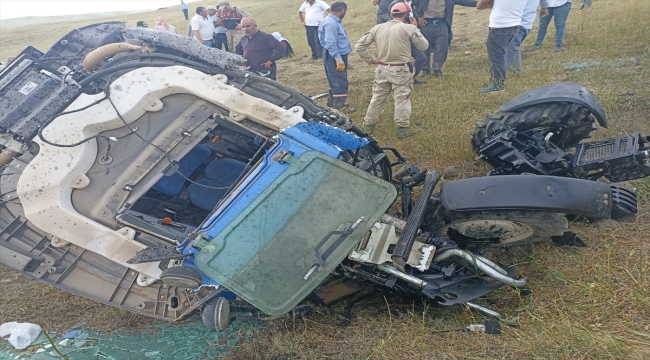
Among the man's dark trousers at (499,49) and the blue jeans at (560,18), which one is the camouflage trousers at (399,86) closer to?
the man's dark trousers at (499,49)

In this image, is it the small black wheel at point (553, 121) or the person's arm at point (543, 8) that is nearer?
the small black wheel at point (553, 121)

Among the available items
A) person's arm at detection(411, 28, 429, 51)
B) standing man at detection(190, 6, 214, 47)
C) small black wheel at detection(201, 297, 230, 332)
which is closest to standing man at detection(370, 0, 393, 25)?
person's arm at detection(411, 28, 429, 51)

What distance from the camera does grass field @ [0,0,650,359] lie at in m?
2.35

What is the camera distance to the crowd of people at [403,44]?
210 inches

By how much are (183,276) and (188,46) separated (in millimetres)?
2299

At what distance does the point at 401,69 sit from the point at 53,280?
13.2 ft

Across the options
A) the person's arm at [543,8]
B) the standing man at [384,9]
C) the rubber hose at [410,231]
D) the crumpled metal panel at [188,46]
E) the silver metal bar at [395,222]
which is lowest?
the person's arm at [543,8]

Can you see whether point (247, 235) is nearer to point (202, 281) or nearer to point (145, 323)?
point (202, 281)

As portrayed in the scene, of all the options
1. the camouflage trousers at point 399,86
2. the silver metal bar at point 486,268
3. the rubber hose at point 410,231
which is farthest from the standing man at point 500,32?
the silver metal bar at point 486,268

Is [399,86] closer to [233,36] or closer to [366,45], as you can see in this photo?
[366,45]

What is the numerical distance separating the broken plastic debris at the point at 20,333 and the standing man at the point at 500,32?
5462 mm

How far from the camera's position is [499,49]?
6.04 meters

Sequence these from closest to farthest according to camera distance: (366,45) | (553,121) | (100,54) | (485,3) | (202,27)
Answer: (553,121) < (100,54) < (366,45) < (485,3) < (202,27)

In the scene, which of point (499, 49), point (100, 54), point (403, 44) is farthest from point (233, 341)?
point (499, 49)
